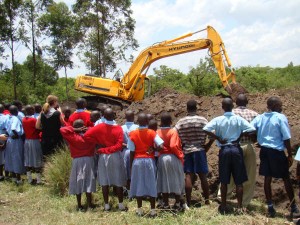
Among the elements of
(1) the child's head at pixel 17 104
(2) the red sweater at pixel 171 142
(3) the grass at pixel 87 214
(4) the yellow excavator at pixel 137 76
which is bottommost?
(3) the grass at pixel 87 214

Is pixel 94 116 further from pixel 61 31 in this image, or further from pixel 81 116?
pixel 61 31

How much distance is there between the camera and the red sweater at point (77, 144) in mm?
6711

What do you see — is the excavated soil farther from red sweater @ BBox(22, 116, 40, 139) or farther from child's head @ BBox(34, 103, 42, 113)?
red sweater @ BBox(22, 116, 40, 139)

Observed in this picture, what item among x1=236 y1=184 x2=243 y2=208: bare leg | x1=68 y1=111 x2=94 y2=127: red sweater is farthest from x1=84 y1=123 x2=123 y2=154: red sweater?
x1=236 y1=184 x2=243 y2=208: bare leg

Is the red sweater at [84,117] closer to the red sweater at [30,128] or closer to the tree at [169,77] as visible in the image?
the red sweater at [30,128]

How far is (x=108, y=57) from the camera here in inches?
895

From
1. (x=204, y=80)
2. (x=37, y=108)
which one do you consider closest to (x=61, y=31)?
(x=204, y=80)

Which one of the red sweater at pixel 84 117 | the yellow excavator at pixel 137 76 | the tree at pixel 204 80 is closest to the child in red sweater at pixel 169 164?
the red sweater at pixel 84 117

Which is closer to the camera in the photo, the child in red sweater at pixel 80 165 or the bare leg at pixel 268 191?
the bare leg at pixel 268 191

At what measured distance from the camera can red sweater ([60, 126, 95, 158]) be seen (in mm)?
6711

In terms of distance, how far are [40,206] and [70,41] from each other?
1863 centimetres

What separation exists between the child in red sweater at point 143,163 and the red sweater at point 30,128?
3.46 m

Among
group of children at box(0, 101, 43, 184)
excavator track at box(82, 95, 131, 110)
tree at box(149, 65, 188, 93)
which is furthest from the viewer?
tree at box(149, 65, 188, 93)

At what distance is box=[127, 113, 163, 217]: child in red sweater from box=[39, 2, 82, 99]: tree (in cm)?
1829
